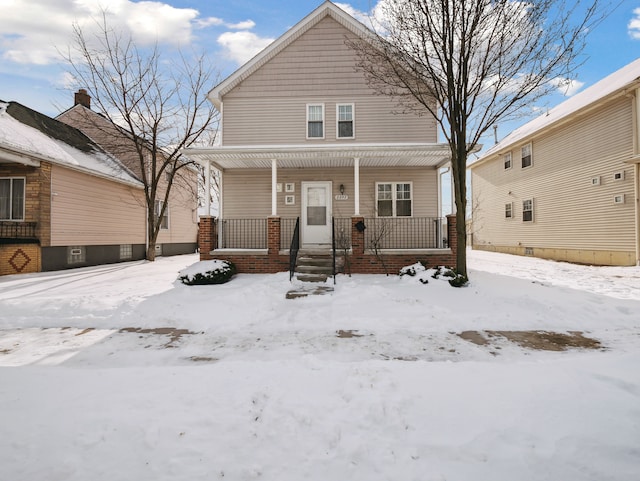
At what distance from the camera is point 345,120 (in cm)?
1180

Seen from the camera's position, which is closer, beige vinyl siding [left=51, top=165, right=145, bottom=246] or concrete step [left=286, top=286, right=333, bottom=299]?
concrete step [left=286, top=286, right=333, bottom=299]

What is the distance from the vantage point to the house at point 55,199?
1048 cm

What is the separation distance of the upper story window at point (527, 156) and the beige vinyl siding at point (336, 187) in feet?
23.8

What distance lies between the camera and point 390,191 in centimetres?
1148

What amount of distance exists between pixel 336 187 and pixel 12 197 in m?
11.3

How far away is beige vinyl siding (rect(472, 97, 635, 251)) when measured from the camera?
10.6 m

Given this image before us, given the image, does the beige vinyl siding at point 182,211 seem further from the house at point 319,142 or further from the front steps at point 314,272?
the front steps at point 314,272

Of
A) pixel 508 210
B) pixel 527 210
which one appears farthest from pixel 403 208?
pixel 508 210

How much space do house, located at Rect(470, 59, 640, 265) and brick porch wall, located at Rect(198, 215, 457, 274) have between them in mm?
6268

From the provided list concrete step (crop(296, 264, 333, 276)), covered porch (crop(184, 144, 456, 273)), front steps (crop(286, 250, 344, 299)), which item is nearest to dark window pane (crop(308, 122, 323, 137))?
covered porch (crop(184, 144, 456, 273))

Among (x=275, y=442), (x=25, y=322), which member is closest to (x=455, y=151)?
(x=275, y=442)

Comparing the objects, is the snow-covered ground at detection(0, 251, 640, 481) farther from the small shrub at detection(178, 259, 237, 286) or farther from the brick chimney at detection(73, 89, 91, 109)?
the brick chimney at detection(73, 89, 91, 109)

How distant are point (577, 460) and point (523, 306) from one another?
15.0 feet

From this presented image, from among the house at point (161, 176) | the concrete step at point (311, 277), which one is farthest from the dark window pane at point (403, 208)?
the house at point (161, 176)
